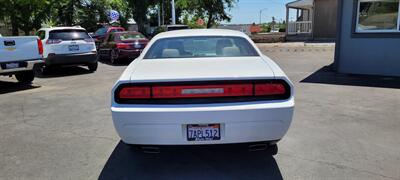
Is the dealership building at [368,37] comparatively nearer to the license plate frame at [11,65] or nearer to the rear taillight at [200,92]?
the rear taillight at [200,92]

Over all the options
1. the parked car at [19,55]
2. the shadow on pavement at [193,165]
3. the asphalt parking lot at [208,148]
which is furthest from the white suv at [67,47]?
the shadow on pavement at [193,165]

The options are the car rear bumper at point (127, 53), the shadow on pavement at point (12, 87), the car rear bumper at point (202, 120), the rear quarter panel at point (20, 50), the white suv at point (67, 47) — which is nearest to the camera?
the car rear bumper at point (202, 120)

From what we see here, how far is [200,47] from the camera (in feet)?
16.0

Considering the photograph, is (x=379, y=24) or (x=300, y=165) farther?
(x=379, y=24)

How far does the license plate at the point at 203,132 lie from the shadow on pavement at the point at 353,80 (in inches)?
261

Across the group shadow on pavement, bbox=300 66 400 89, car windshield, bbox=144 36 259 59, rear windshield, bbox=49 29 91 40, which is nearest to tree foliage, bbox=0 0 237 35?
rear windshield, bbox=49 29 91 40

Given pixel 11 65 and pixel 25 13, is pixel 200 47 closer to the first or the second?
pixel 11 65

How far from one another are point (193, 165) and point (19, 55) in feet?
22.8

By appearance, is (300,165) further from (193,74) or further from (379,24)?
(379,24)

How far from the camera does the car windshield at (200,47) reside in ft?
15.3

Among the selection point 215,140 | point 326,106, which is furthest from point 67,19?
point 215,140

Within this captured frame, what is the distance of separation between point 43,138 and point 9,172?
1177 mm

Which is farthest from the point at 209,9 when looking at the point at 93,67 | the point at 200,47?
the point at 200,47

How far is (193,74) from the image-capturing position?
3506 millimetres
